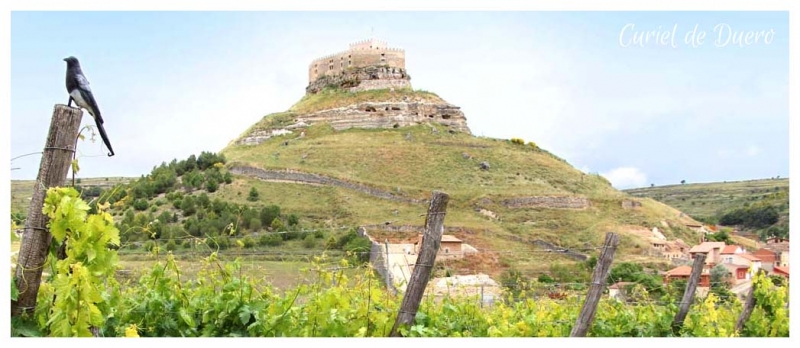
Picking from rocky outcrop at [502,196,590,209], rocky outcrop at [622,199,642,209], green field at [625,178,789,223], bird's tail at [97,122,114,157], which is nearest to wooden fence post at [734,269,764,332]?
bird's tail at [97,122,114,157]

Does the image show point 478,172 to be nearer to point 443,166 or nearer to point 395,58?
point 443,166

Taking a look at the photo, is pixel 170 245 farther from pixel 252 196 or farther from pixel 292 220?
pixel 252 196

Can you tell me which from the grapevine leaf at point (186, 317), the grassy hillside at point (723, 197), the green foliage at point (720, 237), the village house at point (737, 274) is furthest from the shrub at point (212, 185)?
the grapevine leaf at point (186, 317)

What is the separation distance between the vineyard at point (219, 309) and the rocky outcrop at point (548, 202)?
4891cm

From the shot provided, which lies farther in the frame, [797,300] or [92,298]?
[797,300]

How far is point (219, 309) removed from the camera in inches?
180

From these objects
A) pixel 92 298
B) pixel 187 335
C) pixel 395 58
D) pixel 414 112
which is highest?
pixel 395 58

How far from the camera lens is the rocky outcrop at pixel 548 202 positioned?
55.6 m

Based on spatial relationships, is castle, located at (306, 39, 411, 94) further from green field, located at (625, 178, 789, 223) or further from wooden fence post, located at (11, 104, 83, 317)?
wooden fence post, located at (11, 104, 83, 317)

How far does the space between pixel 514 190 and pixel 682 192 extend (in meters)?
57.0

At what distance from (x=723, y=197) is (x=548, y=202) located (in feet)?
150

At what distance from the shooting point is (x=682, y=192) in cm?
10600

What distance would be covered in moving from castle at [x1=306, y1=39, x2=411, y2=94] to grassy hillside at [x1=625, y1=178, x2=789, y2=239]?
1369 inches
